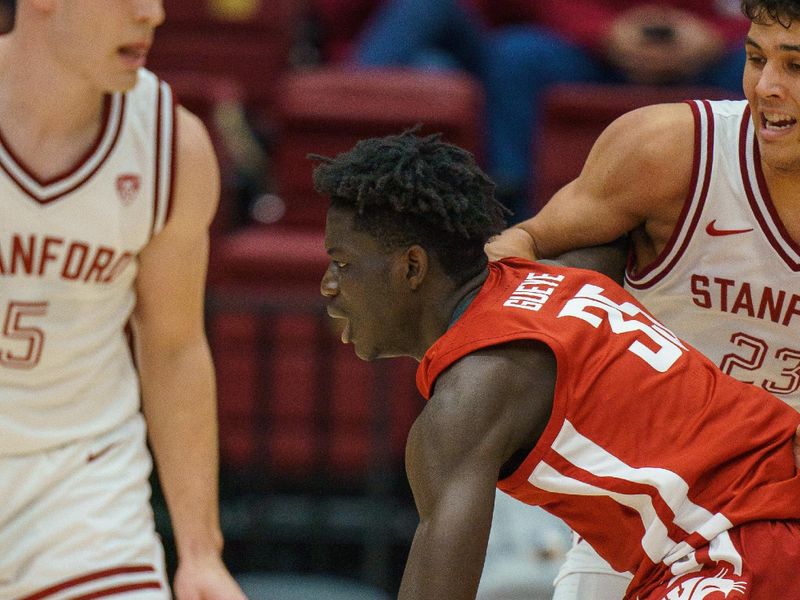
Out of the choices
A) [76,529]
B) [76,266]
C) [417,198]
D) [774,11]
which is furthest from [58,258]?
[774,11]

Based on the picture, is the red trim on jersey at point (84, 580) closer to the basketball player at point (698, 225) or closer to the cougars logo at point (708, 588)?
the basketball player at point (698, 225)

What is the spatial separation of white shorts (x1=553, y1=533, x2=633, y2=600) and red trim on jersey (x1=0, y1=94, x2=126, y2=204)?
59.9 inches

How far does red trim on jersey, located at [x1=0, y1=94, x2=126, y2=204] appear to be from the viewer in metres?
3.50

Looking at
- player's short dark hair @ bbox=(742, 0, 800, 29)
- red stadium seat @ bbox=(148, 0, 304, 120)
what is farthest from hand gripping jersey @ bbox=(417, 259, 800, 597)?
red stadium seat @ bbox=(148, 0, 304, 120)

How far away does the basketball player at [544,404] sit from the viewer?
2.33 metres

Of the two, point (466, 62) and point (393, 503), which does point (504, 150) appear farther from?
point (393, 503)

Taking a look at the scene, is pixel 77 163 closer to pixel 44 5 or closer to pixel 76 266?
pixel 76 266

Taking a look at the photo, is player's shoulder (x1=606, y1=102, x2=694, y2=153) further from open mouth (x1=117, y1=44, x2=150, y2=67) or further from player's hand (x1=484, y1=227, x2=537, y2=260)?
open mouth (x1=117, y1=44, x2=150, y2=67)

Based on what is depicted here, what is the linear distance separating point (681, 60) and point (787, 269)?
3.56 meters

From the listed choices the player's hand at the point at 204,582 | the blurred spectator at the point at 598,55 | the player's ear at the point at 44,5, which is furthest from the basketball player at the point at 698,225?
the blurred spectator at the point at 598,55

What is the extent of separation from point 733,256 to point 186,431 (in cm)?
152

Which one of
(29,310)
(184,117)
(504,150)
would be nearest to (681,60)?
(504,150)

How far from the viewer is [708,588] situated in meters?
2.42

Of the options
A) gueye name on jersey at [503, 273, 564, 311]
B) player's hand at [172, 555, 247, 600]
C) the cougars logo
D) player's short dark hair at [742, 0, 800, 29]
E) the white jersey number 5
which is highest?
player's short dark hair at [742, 0, 800, 29]
